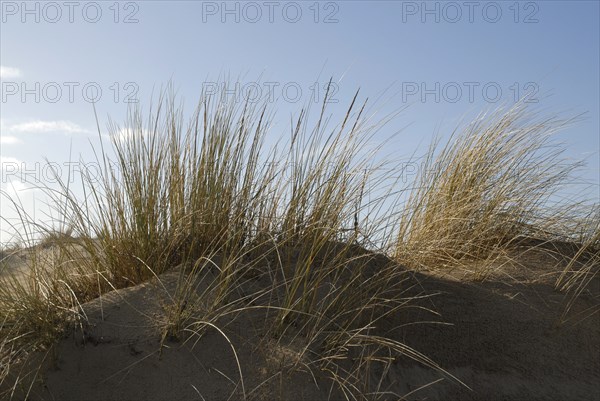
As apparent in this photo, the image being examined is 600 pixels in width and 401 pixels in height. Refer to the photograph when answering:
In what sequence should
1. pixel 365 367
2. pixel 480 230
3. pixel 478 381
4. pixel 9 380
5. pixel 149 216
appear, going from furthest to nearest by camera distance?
pixel 480 230, pixel 149 216, pixel 478 381, pixel 365 367, pixel 9 380

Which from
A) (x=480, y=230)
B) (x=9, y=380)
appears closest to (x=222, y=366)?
(x=9, y=380)

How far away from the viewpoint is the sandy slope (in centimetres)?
261

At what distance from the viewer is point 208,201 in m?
3.26

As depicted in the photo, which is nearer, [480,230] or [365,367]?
[365,367]

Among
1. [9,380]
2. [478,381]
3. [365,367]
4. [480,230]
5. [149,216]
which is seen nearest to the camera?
[9,380]

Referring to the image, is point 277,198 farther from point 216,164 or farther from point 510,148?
point 510,148

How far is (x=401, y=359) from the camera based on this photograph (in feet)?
9.79

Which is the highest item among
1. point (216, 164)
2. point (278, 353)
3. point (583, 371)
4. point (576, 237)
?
point (216, 164)

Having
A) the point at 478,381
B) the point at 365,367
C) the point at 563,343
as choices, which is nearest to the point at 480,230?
the point at 563,343

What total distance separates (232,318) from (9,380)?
0.94 metres

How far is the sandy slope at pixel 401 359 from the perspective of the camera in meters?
2.61

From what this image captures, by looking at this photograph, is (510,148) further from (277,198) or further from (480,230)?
(277,198)

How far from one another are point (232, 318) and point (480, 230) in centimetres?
204

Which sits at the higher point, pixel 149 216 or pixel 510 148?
pixel 510 148
